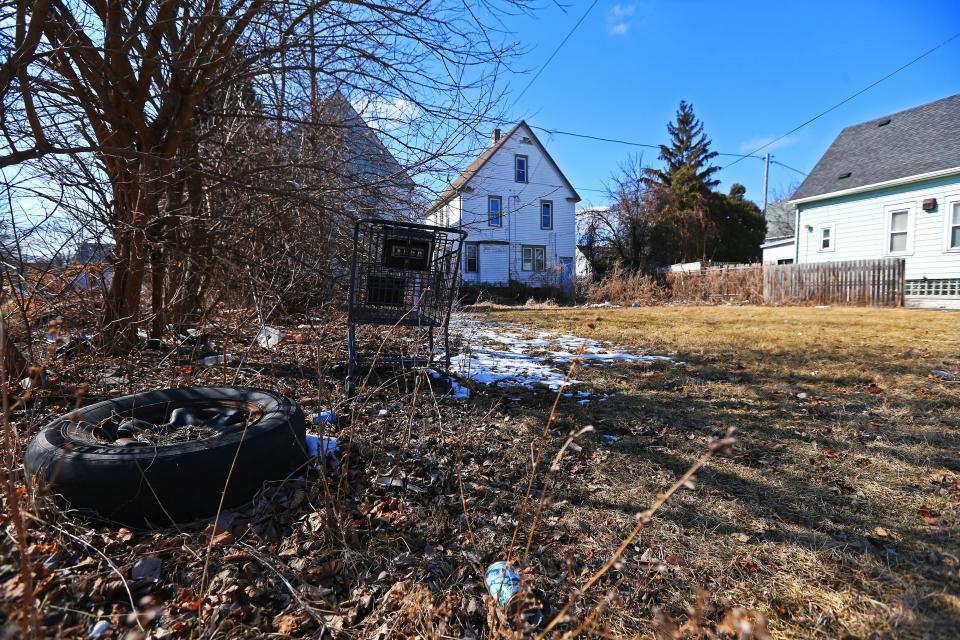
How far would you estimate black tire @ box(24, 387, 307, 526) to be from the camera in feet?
5.81

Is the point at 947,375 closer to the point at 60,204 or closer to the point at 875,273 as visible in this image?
the point at 60,204

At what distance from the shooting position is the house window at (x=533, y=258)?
77.8 feet

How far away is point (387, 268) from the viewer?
3994 mm

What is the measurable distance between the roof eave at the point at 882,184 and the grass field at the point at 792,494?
13074 millimetres

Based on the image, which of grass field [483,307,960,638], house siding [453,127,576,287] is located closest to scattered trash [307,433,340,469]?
grass field [483,307,960,638]

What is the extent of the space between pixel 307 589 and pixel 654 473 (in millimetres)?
1783

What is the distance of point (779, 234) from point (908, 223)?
23.1 metres

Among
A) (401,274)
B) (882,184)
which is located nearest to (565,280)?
(882,184)

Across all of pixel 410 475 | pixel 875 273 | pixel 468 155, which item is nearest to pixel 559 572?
pixel 410 475

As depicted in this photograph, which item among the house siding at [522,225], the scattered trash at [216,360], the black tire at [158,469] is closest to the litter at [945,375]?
the black tire at [158,469]

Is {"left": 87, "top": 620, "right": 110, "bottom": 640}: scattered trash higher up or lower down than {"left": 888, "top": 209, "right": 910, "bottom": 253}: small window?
lower down

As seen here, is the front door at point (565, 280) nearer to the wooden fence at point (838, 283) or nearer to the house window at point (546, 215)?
the house window at point (546, 215)

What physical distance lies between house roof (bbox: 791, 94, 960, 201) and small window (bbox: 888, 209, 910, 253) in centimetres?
122

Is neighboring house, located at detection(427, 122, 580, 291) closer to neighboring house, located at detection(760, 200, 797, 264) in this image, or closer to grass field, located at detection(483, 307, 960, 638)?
neighboring house, located at detection(760, 200, 797, 264)
